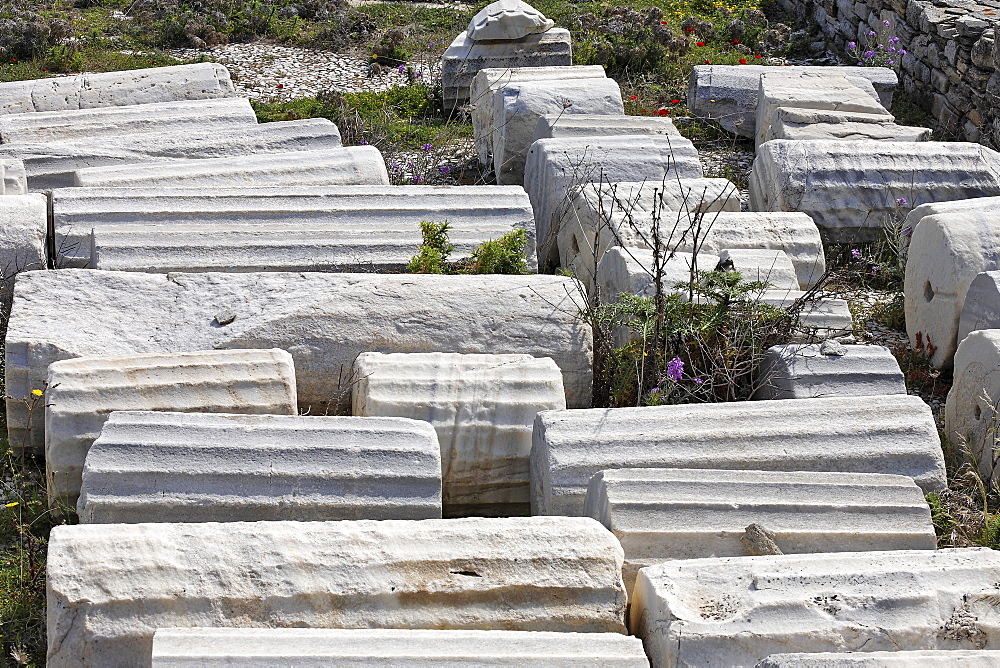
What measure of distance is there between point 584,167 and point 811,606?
11.2ft

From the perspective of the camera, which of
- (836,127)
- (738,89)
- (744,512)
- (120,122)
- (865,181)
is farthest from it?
(738,89)

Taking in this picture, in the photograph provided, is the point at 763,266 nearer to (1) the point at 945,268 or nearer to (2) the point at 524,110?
(1) the point at 945,268

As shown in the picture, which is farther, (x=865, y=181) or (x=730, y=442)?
(x=865, y=181)

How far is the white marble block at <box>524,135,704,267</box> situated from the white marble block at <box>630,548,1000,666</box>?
293 cm

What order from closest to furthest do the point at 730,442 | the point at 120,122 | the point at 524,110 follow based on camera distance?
the point at 730,442, the point at 120,122, the point at 524,110

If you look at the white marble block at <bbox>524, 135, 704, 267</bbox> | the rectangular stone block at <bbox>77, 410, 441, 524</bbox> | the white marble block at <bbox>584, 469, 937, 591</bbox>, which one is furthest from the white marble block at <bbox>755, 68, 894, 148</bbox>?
the rectangular stone block at <bbox>77, 410, 441, 524</bbox>

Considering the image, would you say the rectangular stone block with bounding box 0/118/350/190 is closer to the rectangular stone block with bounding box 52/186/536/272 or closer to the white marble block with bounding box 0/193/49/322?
the rectangular stone block with bounding box 52/186/536/272

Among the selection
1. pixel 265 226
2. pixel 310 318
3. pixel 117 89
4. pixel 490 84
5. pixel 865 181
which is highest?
pixel 490 84

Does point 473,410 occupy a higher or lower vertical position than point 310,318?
lower

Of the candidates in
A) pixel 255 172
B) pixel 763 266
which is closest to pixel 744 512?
pixel 763 266

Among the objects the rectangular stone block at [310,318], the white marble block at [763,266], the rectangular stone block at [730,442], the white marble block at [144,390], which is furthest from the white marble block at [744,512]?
the white marble block at [763,266]

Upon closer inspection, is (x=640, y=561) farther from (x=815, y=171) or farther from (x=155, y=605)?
(x=815, y=171)

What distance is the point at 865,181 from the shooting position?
583cm

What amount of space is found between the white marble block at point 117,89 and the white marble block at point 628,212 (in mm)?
3139
